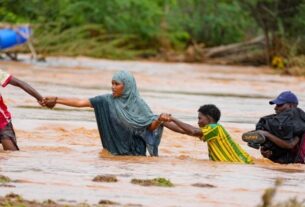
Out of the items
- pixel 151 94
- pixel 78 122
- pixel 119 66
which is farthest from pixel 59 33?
pixel 78 122

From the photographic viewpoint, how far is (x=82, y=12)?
136 ft

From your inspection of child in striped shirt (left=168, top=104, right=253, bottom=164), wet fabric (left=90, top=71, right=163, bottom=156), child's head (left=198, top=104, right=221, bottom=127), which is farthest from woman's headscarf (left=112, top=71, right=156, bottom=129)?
child's head (left=198, top=104, right=221, bottom=127)

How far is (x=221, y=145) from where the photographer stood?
444 inches

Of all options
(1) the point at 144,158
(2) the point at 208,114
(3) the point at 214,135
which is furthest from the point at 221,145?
(1) the point at 144,158

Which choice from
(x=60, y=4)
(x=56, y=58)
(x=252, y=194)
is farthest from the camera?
(x=60, y=4)

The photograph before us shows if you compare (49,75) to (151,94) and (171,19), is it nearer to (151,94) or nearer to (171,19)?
(151,94)

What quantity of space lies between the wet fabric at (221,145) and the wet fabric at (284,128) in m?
0.34

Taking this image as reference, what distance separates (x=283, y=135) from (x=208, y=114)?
86cm

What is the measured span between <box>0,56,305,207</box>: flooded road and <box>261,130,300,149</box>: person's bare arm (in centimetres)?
22

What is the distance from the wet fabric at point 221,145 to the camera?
36.5 ft

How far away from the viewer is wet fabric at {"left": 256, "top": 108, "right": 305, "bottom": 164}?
1143 centimetres

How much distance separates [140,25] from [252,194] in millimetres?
33298

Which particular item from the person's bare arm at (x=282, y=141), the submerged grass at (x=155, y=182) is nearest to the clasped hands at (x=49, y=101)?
the person's bare arm at (x=282, y=141)

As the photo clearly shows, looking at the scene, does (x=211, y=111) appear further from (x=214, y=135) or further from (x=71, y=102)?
(x=71, y=102)
